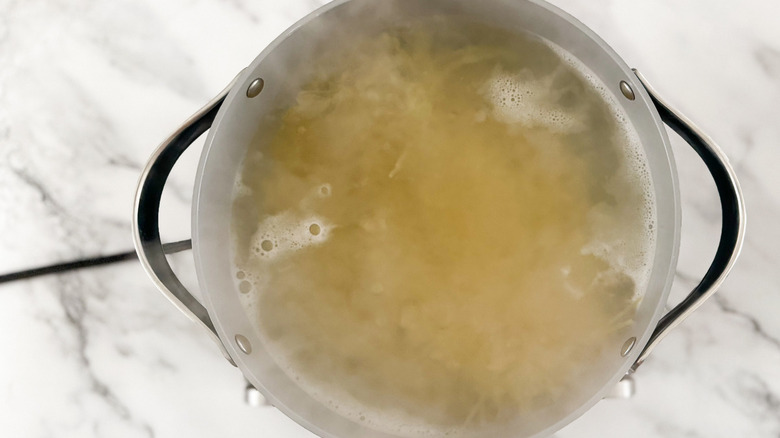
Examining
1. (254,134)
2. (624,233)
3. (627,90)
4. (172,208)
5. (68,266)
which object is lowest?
(68,266)

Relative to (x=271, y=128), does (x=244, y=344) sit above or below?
below

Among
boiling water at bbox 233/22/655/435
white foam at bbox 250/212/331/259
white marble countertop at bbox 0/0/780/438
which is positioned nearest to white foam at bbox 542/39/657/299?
boiling water at bbox 233/22/655/435

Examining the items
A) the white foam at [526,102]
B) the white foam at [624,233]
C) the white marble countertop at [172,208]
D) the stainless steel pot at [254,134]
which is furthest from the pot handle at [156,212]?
the white foam at [624,233]

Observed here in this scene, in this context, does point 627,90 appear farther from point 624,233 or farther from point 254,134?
point 254,134

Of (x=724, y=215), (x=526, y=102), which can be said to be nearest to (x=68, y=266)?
(x=526, y=102)

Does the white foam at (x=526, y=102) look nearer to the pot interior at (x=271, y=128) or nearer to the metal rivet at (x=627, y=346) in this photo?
the pot interior at (x=271, y=128)

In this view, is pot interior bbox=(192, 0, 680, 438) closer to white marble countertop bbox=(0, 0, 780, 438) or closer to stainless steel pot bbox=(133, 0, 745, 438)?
stainless steel pot bbox=(133, 0, 745, 438)
